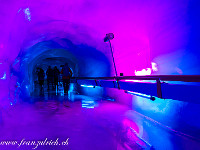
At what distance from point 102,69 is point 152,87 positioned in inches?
284

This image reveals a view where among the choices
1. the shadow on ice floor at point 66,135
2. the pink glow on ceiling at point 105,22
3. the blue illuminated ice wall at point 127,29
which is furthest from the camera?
the pink glow on ceiling at point 105,22

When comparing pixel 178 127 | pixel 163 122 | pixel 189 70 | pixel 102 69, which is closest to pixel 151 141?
pixel 178 127

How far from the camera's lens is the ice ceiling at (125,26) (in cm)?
402

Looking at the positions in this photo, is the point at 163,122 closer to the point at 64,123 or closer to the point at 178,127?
the point at 178,127

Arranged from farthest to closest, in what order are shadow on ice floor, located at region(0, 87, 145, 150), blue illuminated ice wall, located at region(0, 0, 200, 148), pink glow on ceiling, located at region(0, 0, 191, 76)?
pink glow on ceiling, located at region(0, 0, 191, 76), blue illuminated ice wall, located at region(0, 0, 200, 148), shadow on ice floor, located at region(0, 87, 145, 150)

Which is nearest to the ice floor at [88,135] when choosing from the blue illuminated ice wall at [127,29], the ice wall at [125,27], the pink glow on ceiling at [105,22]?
the blue illuminated ice wall at [127,29]

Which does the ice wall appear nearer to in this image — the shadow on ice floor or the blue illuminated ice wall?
the blue illuminated ice wall

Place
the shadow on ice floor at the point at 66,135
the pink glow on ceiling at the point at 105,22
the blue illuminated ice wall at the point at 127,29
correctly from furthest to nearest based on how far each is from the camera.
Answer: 1. the pink glow on ceiling at the point at 105,22
2. the blue illuminated ice wall at the point at 127,29
3. the shadow on ice floor at the point at 66,135

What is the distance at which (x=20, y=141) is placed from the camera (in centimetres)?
331

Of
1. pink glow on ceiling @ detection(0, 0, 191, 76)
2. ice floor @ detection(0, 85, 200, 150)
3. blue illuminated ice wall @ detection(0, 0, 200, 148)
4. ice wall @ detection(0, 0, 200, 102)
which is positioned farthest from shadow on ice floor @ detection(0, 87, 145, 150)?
pink glow on ceiling @ detection(0, 0, 191, 76)

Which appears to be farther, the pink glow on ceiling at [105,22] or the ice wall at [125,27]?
the pink glow on ceiling at [105,22]

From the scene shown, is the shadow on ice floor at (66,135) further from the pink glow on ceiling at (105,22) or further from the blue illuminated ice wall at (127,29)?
the pink glow on ceiling at (105,22)

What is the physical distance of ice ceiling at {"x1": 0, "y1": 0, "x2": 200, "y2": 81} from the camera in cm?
402

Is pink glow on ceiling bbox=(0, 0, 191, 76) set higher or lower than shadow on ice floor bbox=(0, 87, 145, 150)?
higher
